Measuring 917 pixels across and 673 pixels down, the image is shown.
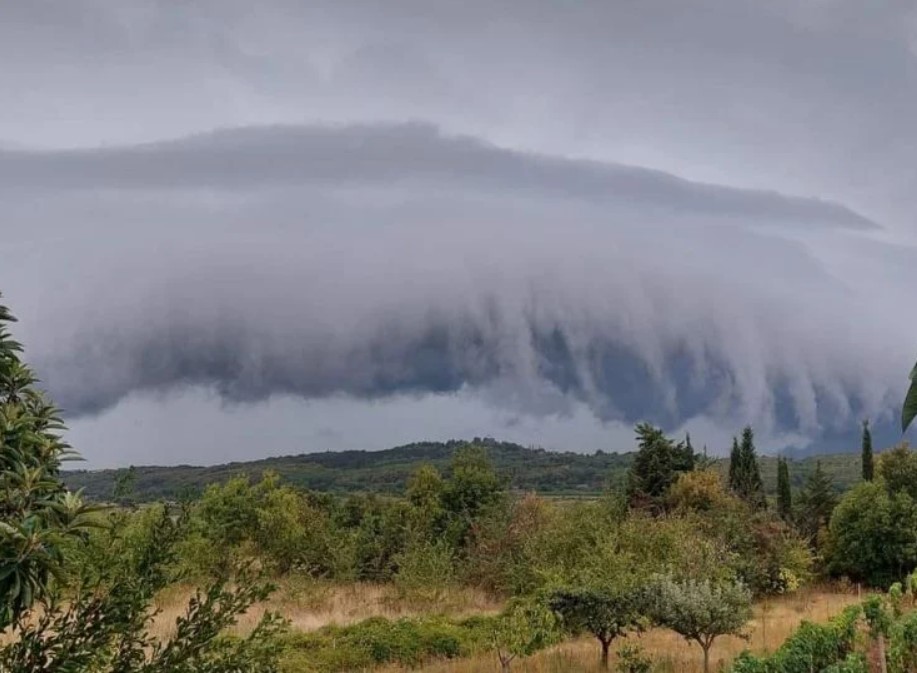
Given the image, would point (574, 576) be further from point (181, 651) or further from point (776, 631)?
point (181, 651)

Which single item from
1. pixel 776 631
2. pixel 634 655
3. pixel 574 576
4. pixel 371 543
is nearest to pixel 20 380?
pixel 634 655

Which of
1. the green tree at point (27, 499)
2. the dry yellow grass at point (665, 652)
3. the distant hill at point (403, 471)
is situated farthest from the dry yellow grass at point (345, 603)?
the distant hill at point (403, 471)

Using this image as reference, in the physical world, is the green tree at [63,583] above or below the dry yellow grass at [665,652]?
above

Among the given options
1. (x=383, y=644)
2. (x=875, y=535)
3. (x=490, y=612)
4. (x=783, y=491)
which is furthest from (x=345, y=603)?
(x=783, y=491)

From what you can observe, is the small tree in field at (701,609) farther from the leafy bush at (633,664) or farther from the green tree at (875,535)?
the green tree at (875,535)

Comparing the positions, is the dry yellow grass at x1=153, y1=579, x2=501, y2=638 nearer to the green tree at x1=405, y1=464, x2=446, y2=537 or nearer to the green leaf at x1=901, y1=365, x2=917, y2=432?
the green tree at x1=405, y1=464, x2=446, y2=537

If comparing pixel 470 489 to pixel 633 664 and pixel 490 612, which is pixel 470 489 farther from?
pixel 633 664

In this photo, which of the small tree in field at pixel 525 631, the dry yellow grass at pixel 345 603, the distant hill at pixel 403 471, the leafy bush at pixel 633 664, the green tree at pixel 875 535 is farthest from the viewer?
the distant hill at pixel 403 471
